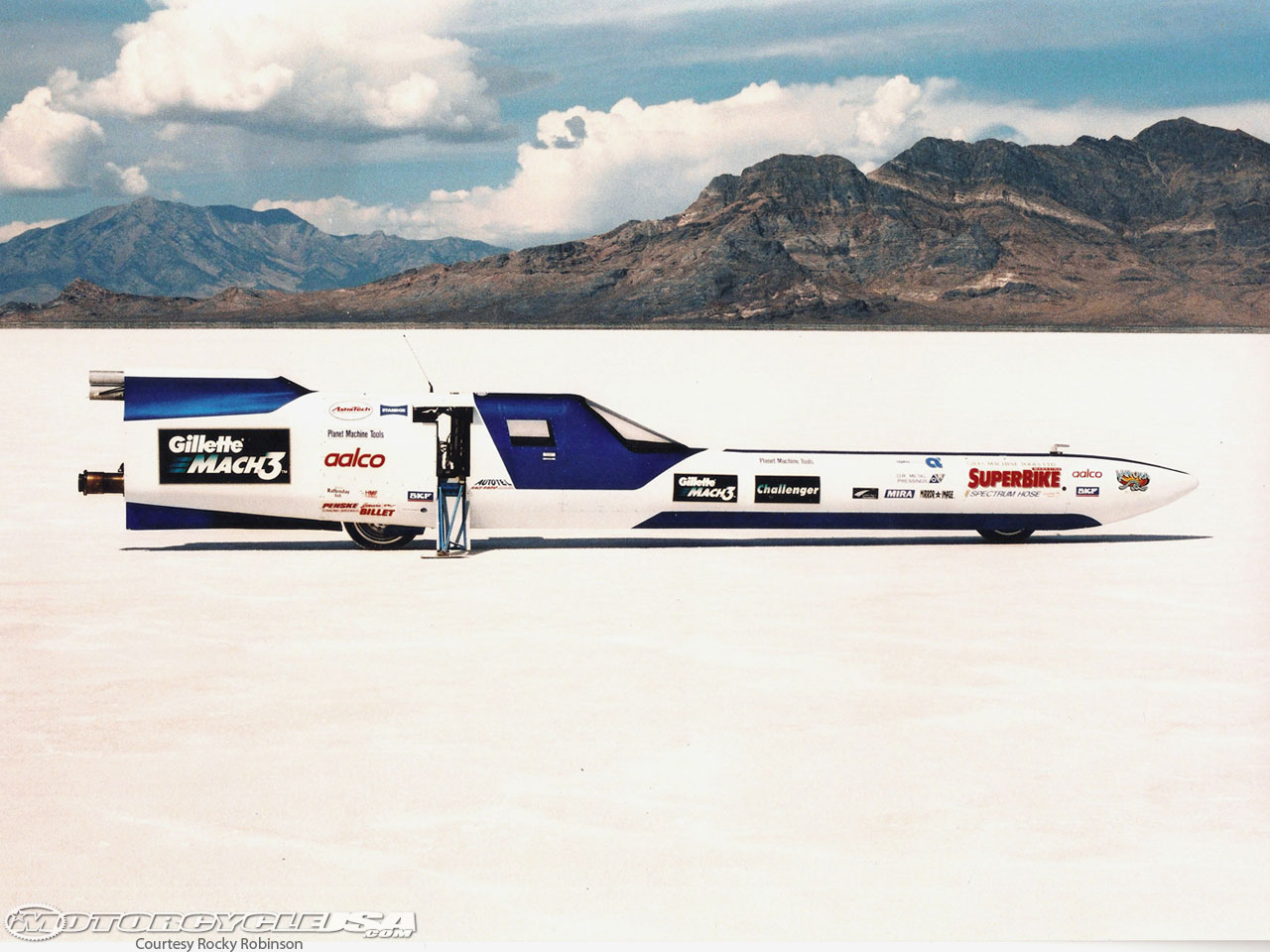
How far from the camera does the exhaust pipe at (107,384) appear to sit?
15328 mm

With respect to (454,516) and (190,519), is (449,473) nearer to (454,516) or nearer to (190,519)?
(454,516)

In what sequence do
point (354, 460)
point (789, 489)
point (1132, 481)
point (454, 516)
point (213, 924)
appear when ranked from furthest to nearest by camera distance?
1. point (1132, 481)
2. point (789, 489)
3. point (454, 516)
4. point (354, 460)
5. point (213, 924)

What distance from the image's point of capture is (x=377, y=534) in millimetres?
15586

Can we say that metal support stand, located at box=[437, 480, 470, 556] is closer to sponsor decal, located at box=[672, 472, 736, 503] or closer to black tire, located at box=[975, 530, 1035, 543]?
sponsor decal, located at box=[672, 472, 736, 503]

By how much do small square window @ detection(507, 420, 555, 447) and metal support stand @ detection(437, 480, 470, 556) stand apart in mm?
729

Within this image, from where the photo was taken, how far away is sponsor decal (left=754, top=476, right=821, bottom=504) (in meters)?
15.4

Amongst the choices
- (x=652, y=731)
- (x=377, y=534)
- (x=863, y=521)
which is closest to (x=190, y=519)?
(x=377, y=534)

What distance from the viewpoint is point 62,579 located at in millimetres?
13570

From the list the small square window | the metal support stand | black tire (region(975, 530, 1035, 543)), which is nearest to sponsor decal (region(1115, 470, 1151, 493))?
black tire (region(975, 530, 1035, 543))

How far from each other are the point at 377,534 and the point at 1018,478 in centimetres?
725

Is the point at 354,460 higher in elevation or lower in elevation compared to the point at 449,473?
higher

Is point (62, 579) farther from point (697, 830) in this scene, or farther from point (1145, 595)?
point (1145, 595)

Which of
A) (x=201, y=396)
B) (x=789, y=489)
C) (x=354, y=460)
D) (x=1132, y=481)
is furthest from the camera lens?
(x=1132, y=481)

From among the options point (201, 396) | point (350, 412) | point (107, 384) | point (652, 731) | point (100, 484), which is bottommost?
point (652, 731)
